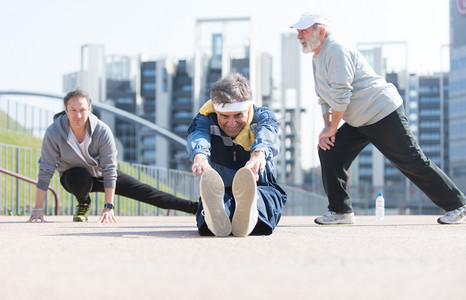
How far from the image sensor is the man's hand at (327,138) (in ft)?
18.5

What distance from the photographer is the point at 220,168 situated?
4.41m

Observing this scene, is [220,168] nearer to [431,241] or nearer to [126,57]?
[431,241]

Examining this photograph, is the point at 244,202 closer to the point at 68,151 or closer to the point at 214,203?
the point at 214,203

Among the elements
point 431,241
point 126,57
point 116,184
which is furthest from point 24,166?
point 126,57

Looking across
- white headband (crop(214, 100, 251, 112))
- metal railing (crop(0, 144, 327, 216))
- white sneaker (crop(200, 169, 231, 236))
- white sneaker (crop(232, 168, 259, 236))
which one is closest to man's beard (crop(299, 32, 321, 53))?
white headband (crop(214, 100, 251, 112))

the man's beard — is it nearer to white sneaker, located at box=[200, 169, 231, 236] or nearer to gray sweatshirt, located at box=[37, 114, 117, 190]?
gray sweatshirt, located at box=[37, 114, 117, 190]

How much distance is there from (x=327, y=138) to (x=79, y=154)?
2.30m

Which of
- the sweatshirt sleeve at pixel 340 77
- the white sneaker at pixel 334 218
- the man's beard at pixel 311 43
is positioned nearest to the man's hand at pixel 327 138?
the sweatshirt sleeve at pixel 340 77

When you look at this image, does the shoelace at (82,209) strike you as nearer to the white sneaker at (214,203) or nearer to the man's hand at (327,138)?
the man's hand at (327,138)

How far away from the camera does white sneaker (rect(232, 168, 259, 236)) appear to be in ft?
11.8

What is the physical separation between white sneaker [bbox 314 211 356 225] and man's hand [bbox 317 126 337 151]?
0.59m

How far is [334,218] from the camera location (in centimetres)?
578

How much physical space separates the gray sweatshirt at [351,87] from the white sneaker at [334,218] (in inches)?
32.5

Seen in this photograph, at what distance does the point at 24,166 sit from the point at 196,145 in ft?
28.8
